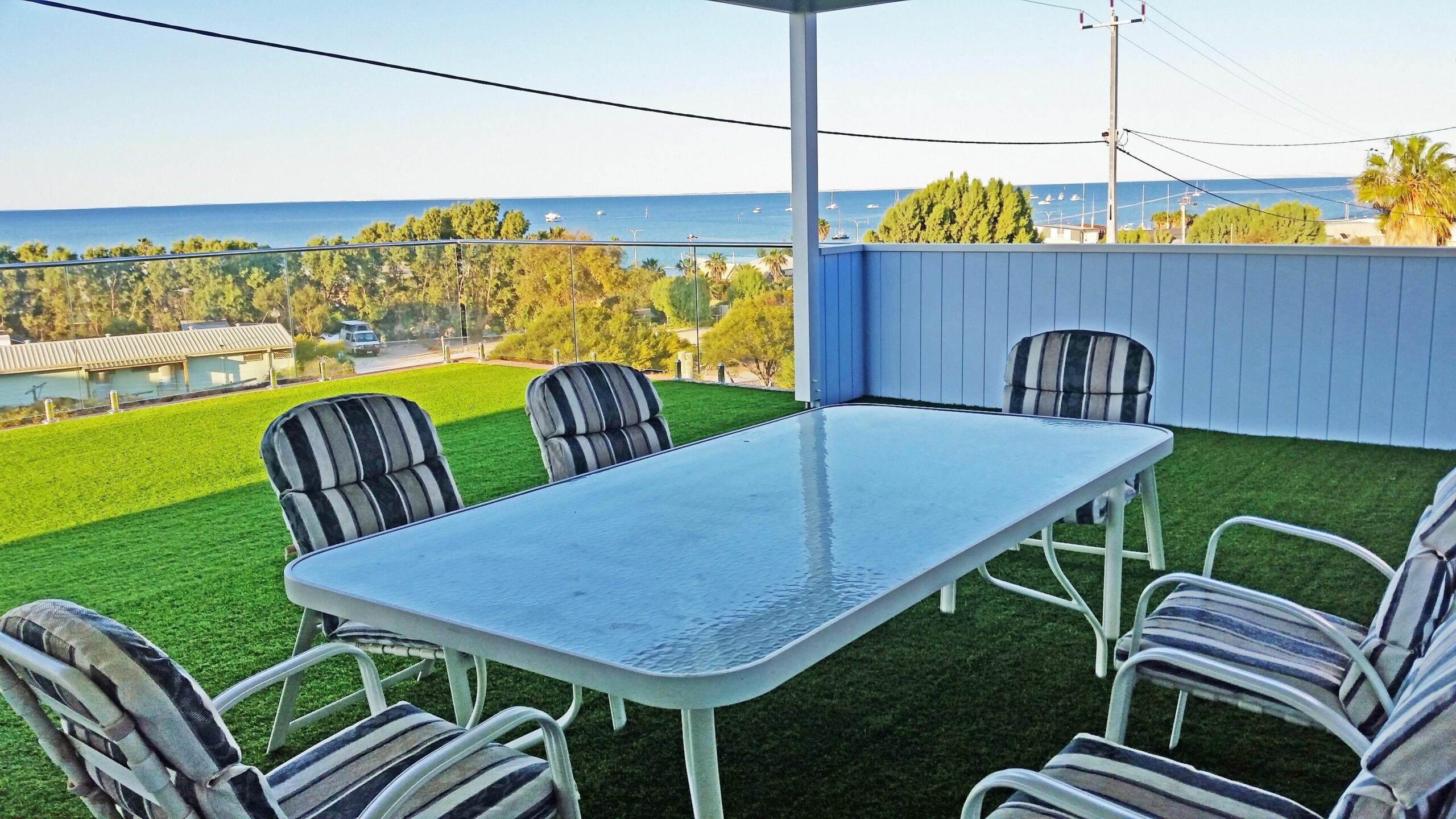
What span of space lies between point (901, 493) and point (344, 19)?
1145 inches

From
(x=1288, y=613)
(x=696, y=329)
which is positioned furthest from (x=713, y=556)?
(x=696, y=329)

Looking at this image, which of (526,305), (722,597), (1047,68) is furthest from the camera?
(1047,68)

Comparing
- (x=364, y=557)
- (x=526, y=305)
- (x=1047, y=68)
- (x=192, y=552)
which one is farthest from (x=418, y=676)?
(x=1047, y=68)

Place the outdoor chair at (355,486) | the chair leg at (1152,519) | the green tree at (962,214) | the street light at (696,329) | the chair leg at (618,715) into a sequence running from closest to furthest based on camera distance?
the outdoor chair at (355,486) < the chair leg at (618,715) < the chair leg at (1152,519) < the street light at (696,329) < the green tree at (962,214)

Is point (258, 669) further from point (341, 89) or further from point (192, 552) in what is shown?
point (341, 89)

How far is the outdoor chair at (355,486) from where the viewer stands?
102 inches

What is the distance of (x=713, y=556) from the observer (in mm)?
2195

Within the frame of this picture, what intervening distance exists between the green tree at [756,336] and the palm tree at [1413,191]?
543 cm

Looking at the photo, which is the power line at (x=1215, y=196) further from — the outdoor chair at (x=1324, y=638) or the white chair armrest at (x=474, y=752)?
the white chair armrest at (x=474, y=752)

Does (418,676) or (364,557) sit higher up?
(364,557)

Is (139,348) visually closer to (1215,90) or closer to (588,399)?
(588,399)

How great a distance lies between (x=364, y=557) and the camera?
7.36 ft

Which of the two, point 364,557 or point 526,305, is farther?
point 526,305

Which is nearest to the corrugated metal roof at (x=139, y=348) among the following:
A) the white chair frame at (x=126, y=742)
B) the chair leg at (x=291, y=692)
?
the chair leg at (x=291, y=692)
